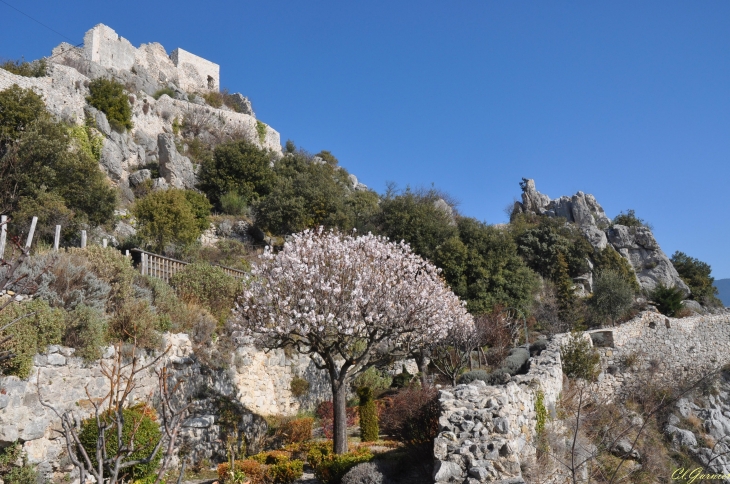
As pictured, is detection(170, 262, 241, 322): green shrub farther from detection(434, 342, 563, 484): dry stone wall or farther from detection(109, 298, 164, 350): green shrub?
detection(434, 342, 563, 484): dry stone wall

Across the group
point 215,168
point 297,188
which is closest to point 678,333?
point 297,188

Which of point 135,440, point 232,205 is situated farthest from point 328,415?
point 232,205

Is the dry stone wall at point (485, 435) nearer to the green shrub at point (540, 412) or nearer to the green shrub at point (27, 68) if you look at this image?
the green shrub at point (540, 412)

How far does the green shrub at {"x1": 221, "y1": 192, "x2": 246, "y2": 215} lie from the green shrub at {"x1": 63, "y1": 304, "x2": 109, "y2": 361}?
19241 millimetres

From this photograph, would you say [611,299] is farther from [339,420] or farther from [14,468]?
[14,468]

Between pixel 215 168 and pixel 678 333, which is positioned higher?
pixel 215 168

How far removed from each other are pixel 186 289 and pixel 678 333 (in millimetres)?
21318

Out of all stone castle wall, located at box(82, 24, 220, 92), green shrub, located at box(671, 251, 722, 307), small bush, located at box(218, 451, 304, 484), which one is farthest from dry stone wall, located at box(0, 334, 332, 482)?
green shrub, located at box(671, 251, 722, 307)

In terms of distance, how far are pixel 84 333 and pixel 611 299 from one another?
1144 inches

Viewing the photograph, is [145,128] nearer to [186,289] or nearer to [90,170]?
[90,170]

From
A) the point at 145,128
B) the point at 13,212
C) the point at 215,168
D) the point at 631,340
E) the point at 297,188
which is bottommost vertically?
the point at 631,340

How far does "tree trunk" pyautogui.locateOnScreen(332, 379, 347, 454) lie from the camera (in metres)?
10.1

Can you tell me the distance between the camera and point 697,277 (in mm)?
40875

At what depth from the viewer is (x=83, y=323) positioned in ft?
31.6
